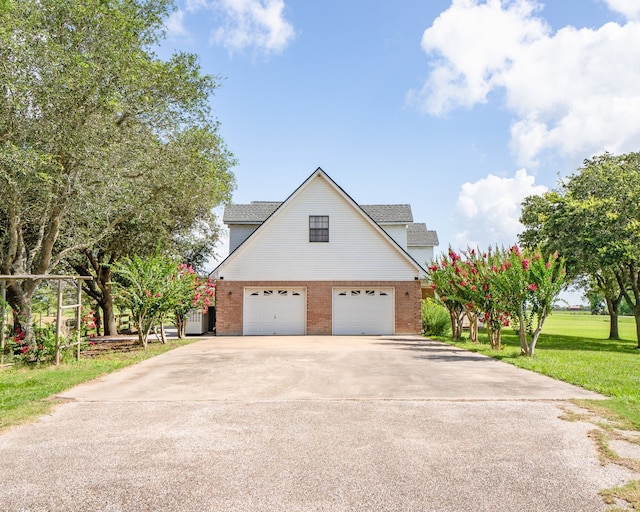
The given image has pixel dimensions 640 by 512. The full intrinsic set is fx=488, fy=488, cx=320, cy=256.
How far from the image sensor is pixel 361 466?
5031mm

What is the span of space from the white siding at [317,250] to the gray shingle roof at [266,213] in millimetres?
3973

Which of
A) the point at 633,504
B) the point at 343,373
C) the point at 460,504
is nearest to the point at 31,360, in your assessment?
the point at 343,373

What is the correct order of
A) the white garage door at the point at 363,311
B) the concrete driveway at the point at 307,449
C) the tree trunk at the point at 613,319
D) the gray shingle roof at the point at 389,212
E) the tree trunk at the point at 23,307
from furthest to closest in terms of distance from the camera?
the tree trunk at the point at 613,319 < the gray shingle roof at the point at 389,212 < the white garage door at the point at 363,311 < the tree trunk at the point at 23,307 < the concrete driveway at the point at 307,449

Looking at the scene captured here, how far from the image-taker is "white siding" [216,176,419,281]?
24516 millimetres

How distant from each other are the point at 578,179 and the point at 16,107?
27016 millimetres

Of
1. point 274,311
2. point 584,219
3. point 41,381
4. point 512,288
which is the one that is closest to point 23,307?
point 41,381

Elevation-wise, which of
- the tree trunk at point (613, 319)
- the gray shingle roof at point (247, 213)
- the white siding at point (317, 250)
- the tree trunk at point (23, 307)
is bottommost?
the tree trunk at point (613, 319)

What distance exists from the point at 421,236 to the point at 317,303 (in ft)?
43.6

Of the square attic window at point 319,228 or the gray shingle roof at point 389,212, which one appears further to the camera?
the gray shingle roof at point 389,212

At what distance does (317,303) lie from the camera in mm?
24484

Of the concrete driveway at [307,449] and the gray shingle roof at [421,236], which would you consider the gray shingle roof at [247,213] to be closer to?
the gray shingle roof at [421,236]

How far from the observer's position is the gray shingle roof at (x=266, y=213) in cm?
2838

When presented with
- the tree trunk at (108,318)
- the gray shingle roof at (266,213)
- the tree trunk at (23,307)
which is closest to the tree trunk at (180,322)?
the tree trunk at (23,307)

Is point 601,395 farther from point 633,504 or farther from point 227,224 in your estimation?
point 227,224
